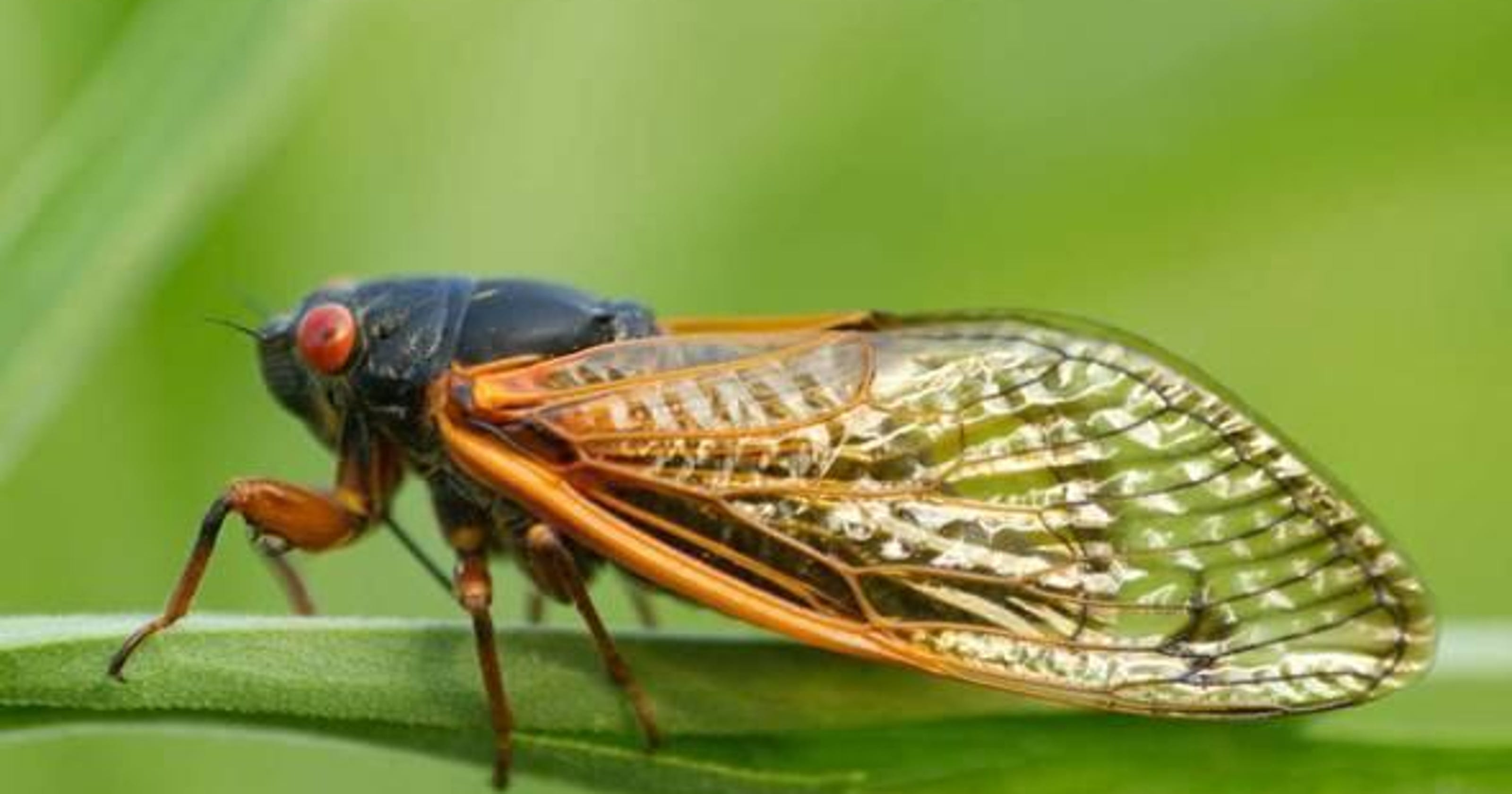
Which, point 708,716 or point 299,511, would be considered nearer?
point 708,716

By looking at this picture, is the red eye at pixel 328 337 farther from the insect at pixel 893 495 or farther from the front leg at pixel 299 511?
the front leg at pixel 299 511

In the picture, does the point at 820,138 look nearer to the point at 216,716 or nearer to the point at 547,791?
the point at 547,791

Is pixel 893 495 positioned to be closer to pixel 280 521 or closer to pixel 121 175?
pixel 280 521

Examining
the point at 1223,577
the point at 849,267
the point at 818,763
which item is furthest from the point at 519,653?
the point at 849,267

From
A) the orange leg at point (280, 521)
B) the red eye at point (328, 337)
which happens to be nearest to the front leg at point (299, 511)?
the orange leg at point (280, 521)

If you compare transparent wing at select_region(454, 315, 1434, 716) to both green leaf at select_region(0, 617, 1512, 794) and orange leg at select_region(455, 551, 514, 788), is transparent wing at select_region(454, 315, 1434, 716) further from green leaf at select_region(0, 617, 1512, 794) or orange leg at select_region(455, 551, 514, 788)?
orange leg at select_region(455, 551, 514, 788)

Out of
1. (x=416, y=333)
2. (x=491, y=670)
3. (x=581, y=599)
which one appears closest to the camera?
(x=491, y=670)

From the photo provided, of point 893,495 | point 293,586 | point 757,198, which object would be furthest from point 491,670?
point 757,198
